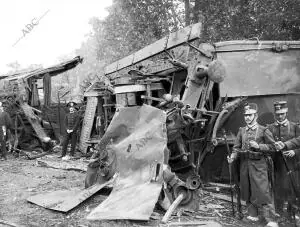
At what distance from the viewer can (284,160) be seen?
19.6ft

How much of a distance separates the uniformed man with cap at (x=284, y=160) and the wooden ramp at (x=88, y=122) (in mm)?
6670

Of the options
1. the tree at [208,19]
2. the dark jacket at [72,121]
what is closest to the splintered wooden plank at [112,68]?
the dark jacket at [72,121]

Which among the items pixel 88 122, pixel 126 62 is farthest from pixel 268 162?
pixel 88 122

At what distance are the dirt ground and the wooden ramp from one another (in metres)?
2.78

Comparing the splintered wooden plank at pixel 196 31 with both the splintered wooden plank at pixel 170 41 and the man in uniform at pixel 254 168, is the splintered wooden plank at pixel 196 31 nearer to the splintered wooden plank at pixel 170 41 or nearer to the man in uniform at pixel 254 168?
the splintered wooden plank at pixel 170 41

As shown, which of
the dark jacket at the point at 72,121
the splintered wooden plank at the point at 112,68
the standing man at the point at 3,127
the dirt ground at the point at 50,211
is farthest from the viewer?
the standing man at the point at 3,127

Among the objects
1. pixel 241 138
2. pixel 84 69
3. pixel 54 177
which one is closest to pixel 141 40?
pixel 54 177

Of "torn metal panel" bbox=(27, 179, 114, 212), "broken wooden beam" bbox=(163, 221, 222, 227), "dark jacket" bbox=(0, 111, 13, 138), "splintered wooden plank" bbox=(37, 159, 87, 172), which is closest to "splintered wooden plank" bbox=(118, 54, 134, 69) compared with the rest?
"splintered wooden plank" bbox=(37, 159, 87, 172)

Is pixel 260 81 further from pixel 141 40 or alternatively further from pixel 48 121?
pixel 141 40

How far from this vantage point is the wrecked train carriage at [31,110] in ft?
41.1

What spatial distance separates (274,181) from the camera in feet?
20.2

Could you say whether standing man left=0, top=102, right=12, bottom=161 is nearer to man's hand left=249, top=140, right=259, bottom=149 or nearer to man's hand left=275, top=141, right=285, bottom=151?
man's hand left=249, top=140, right=259, bottom=149

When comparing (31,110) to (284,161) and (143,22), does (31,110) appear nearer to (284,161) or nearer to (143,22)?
(143,22)

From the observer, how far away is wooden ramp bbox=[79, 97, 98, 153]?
1171cm
